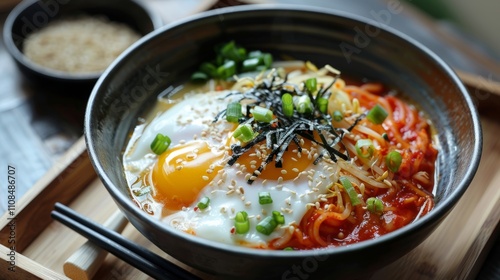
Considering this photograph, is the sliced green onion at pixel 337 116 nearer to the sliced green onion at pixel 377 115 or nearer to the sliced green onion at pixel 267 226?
the sliced green onion at pixel 377 115

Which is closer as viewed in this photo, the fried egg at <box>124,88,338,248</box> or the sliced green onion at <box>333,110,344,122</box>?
the fried egg at <box>124,88,338,248</box>

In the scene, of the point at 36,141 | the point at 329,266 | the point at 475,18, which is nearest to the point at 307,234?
the point at 329,266

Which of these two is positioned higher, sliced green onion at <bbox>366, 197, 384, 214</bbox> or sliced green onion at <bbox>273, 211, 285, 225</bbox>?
sliced green onion at <bbox>366, 197, 384, 214</bbox>

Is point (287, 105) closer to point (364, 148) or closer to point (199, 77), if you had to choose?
point (364, 148)

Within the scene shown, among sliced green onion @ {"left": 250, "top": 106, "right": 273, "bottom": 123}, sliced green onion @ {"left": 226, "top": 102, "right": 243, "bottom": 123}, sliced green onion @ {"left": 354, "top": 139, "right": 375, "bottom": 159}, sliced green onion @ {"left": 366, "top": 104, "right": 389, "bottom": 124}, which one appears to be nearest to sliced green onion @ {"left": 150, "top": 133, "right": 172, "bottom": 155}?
sliced green onion @ {"left": 226, "top": 102, "right": 243, "bottom": 123}

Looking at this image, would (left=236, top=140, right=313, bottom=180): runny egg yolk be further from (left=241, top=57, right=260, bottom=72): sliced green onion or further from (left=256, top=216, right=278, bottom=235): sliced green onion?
(left=241, top=57, right=260, bottom=72): sliced green onion

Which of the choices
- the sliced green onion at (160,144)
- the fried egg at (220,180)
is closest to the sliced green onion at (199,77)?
the fried egg at (220,180)
